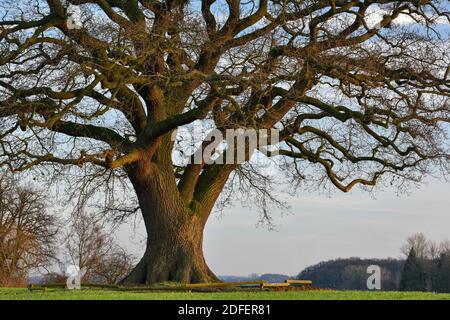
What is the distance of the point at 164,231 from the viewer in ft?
75.6

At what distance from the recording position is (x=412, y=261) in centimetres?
5556

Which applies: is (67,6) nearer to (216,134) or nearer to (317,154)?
(216,134)

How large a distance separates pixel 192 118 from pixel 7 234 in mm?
27922

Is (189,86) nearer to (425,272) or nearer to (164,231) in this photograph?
(164,231)

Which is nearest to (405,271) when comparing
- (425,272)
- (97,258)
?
(425,272)

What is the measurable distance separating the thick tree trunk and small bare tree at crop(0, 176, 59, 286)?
2355 centimetres

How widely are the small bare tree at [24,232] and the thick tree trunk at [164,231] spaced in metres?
23.6

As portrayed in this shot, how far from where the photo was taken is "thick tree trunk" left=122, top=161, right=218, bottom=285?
22.7 meters

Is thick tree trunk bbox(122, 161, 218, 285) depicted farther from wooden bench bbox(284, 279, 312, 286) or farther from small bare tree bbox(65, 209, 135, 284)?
small bare tree bbox(65, 209, 135, 284)

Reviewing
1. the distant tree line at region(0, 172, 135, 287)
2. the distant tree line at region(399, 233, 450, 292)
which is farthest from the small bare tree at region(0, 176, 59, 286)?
the distant tree line at region(399, 233, 450, 292)

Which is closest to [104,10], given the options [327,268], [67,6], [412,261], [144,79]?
[67,6]

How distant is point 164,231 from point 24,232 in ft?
83.9

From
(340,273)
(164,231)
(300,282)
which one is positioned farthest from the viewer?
(340,273)

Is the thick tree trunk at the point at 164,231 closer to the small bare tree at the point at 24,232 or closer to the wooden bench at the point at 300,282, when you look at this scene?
the wooden bench at the point at 300,282
